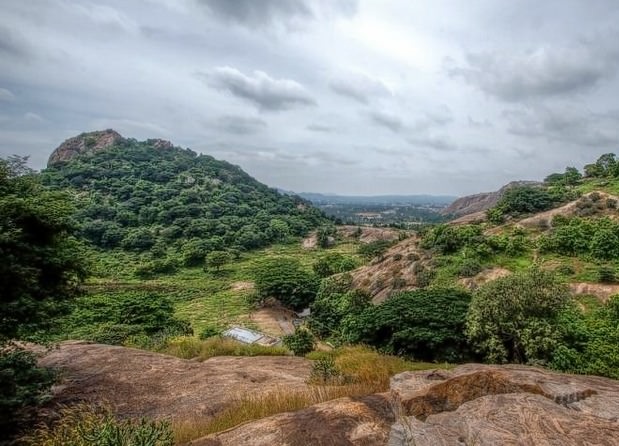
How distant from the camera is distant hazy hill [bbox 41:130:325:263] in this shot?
277 feet

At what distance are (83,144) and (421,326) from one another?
576ft

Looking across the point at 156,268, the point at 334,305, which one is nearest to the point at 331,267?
the point at 334,305

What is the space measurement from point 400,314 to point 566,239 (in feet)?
62.8

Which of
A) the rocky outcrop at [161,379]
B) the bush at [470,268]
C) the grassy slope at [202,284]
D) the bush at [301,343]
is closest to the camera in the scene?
the rocky outcrop at [161,379]

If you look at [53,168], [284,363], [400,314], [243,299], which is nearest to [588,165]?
[400,314]

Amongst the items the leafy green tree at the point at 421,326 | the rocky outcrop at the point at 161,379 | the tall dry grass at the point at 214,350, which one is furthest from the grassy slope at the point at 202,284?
the rocky outcrop at the point at 161,379

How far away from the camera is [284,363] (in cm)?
1273

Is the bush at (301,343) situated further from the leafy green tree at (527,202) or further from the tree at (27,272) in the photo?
the leafy green tree at (527,202)

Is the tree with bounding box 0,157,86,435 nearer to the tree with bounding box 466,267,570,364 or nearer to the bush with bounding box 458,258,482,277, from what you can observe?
the tree with bounding box 466,267,570,364

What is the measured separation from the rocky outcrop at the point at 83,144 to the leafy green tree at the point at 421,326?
522 feet

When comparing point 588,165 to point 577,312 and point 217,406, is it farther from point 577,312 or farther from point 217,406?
point 217,406

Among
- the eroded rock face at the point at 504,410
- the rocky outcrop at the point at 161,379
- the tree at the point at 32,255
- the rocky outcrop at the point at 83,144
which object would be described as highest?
the rocky outcrop at the point at 83,144

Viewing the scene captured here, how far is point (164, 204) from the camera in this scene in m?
101

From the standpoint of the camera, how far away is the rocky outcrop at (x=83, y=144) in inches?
6038
